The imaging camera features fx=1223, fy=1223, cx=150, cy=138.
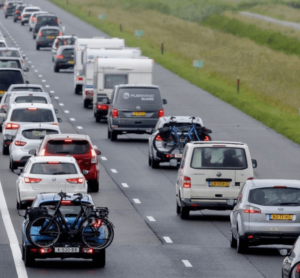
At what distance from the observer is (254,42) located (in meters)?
102

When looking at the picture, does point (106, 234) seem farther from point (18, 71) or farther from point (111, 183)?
point (18, 71)

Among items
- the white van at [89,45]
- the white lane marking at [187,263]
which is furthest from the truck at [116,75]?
the white lane marking at [187,263]

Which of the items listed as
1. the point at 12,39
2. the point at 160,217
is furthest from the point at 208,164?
the point at 12,39

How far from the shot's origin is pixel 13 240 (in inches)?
965

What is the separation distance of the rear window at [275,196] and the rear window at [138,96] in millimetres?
21690

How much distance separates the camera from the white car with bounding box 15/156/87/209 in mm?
27531

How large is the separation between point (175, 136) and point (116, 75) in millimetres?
13530

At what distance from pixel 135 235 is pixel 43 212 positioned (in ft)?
17.6

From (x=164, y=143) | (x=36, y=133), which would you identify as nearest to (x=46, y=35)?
(x=164, y=143)

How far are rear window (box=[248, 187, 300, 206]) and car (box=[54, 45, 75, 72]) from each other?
47.1 m

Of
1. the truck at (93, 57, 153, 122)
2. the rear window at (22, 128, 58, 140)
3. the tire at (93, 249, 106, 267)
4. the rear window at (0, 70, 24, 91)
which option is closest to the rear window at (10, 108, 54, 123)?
the rear window at (22, 128, 58, 140)

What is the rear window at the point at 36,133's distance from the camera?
35750 mm

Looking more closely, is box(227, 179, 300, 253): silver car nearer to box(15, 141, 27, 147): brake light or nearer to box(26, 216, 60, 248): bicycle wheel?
box(26, 216, 60, 248): bicycle wheel

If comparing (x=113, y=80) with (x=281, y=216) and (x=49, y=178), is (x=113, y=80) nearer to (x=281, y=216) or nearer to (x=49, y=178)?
(x=49, y=178)
